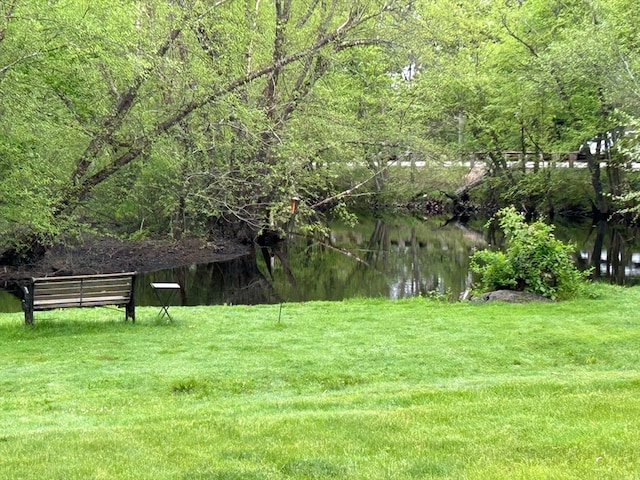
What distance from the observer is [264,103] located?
21.5 m

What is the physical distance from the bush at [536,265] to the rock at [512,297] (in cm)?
18

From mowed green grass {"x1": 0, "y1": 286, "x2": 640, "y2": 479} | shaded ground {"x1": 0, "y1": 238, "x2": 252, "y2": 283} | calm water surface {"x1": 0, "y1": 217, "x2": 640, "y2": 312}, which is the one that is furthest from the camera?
shaded ground {"x1": 0, "y1": 238, "x2": 252, "y2": 283}

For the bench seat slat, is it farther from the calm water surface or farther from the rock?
the rock

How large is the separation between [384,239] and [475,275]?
11.5 m

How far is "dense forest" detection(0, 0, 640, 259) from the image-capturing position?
12.9 m

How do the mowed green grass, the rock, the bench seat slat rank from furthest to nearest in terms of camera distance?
the rock, the bench seat slat, the mowed green grass

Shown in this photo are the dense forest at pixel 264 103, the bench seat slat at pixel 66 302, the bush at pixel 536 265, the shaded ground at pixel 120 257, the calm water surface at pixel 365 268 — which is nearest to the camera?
the bench seat slat at pixel 66 302

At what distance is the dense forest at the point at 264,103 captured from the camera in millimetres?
12945

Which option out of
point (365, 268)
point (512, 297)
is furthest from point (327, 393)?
point (365, 268)

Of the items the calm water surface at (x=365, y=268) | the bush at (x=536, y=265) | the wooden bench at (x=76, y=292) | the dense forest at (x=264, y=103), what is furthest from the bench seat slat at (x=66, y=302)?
the bush at (x=536, y=265)

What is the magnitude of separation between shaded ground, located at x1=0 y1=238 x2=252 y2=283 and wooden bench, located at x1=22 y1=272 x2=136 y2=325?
32.9 feet

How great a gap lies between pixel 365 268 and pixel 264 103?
656 centimetres

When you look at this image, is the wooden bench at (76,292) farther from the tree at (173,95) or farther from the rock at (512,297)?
the rock at (512,297)

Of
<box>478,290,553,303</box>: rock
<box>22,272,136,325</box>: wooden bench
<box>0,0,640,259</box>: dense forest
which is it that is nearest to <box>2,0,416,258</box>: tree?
<box>0,0,640,259</box>: dense forest
